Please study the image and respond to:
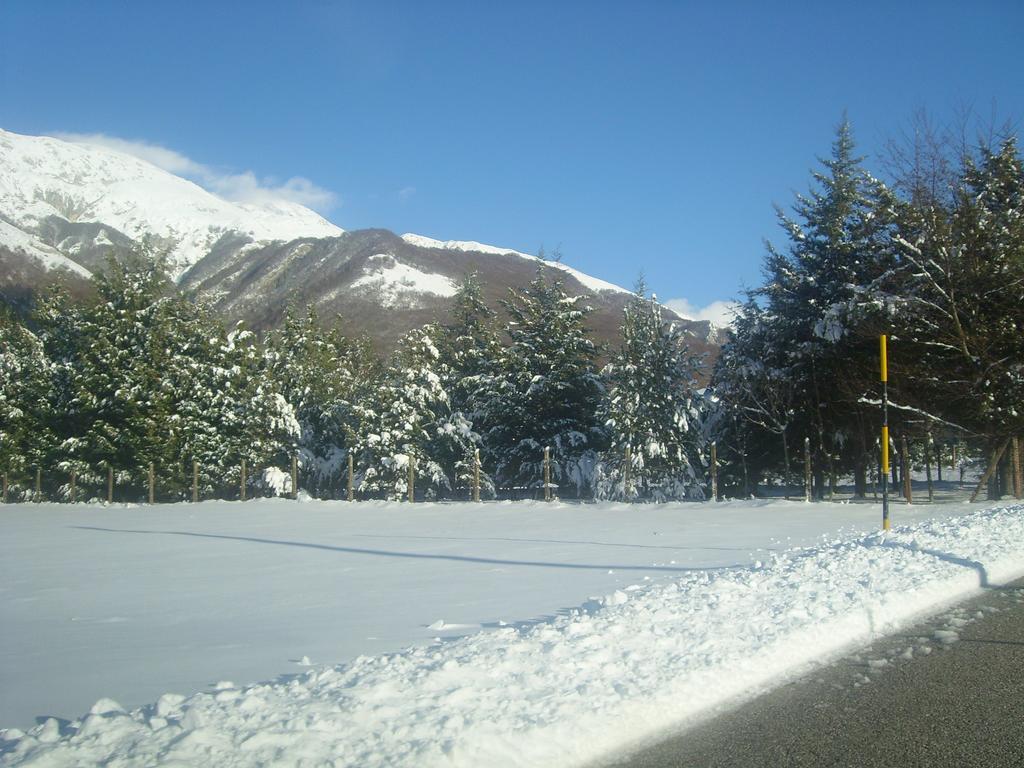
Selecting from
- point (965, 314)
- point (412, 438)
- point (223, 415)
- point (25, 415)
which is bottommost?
point (412, 438)

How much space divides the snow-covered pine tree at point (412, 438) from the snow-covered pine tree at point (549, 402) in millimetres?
1581

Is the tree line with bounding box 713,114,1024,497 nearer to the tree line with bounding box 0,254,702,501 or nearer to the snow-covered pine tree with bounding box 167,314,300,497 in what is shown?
the tree line with bounding box 0,254,702,501

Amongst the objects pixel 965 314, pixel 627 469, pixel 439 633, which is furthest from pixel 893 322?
pixel 439 633

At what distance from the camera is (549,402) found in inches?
1396

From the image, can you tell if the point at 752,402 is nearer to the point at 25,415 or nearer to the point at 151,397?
the point at 151,397

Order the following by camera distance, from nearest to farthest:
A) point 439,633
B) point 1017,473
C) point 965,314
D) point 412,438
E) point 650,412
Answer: point 439,633
point 1017,473
point 965,314
point 650,412
point 412,438

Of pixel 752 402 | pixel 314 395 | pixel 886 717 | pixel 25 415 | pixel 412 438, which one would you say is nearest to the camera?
pixel 886 717

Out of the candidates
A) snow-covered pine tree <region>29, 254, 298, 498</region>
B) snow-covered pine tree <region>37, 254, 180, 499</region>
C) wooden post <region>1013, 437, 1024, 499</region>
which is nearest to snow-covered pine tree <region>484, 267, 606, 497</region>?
snow-covered pine tree <region>29, 254, 298, 498</region>

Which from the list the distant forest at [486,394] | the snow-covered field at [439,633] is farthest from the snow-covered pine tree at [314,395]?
the snow-covered field at [439,633]

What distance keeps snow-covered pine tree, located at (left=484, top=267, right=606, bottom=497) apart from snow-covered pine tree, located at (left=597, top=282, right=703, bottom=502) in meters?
1.30

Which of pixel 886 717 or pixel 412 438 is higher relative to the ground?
pixel 412 438

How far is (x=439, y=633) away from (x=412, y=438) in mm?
30128

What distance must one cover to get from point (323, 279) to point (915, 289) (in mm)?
165390

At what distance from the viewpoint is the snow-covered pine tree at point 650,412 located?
1305 inches
